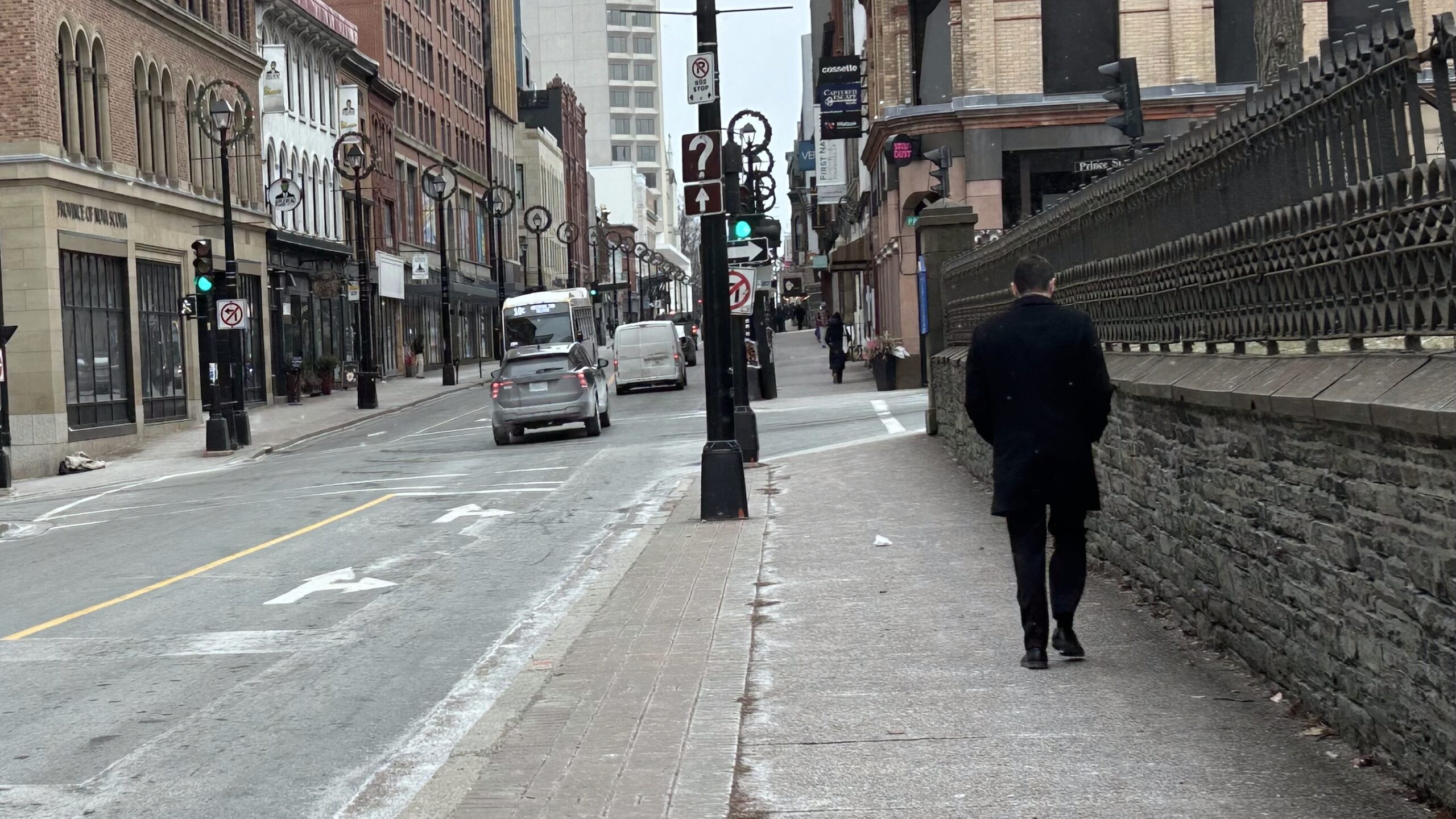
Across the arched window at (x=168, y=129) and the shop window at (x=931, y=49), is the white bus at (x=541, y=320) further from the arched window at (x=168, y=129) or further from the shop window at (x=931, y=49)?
the shop window at (x=931, y=49)

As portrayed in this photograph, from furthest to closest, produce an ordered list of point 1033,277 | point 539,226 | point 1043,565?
1. point 539,226
2. point 1033,277
3. point 1043,565

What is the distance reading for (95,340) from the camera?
117 ft

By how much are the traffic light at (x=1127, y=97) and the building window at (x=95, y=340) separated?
23.7 m

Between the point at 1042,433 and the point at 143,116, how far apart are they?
3567 cm

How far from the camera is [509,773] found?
6086mm

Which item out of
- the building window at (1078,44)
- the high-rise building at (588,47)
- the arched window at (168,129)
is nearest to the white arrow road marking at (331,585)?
the building window at (1078,44)

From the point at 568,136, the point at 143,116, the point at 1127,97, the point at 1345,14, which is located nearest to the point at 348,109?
the point at 143,116

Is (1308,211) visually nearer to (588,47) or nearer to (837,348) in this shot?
(837,348)

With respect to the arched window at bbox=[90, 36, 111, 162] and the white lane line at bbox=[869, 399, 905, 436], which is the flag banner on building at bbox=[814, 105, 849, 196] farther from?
the arched window at bbox=[90, 36, 111, 162]

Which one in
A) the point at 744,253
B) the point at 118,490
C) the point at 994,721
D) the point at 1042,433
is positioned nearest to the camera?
the point at 994,721

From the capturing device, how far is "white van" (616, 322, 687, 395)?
43.9 metres

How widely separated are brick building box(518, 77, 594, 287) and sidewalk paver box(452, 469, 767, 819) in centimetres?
10858

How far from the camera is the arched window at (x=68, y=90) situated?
3381cm

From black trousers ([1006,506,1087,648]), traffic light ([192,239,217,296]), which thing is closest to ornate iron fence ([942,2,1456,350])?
black trousers ([1006,506,1087,648])
